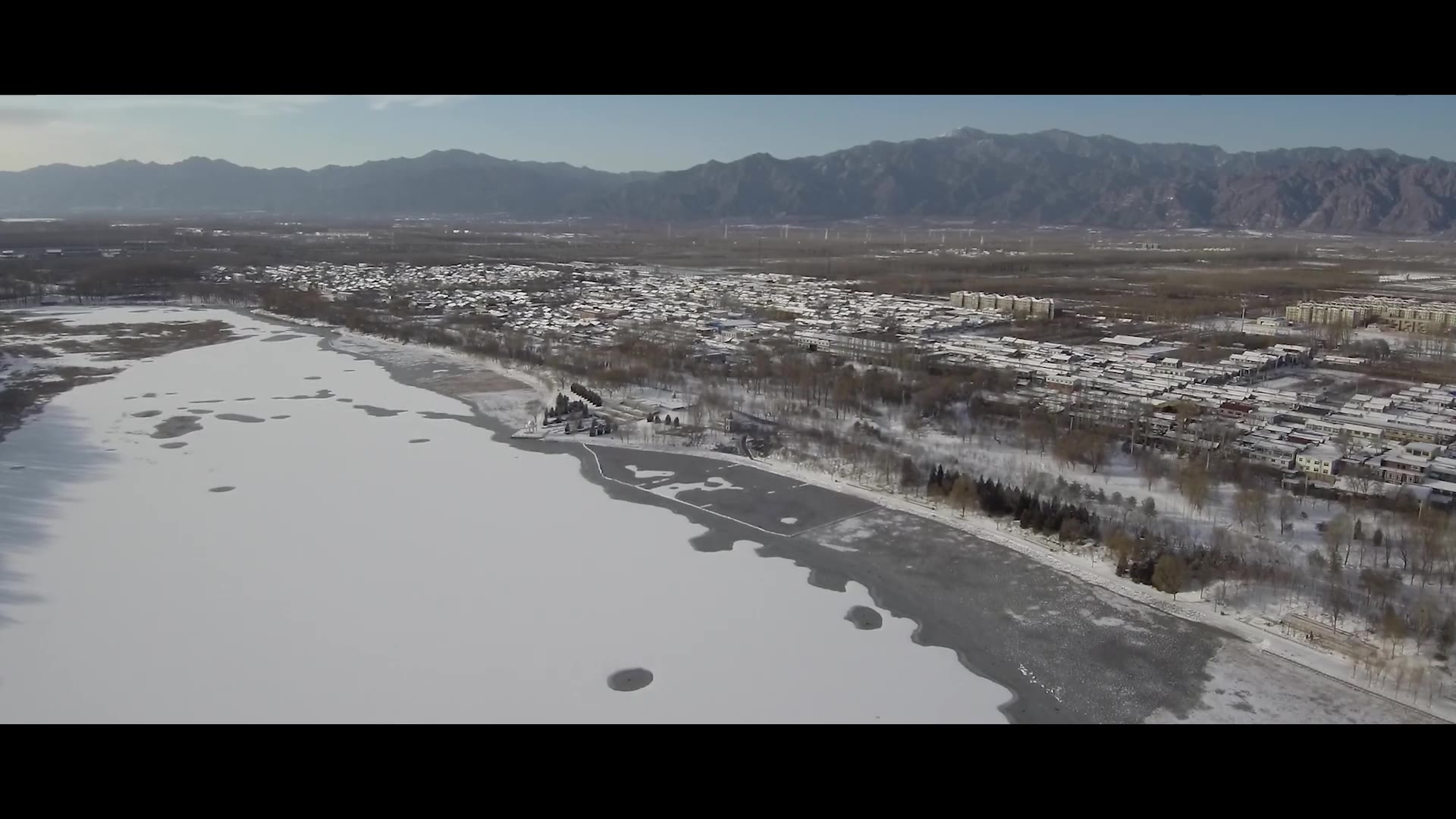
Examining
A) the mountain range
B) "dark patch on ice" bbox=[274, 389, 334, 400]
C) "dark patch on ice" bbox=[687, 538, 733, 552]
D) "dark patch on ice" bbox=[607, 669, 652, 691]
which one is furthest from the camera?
the mountain range

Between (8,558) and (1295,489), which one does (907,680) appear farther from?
(8,558)

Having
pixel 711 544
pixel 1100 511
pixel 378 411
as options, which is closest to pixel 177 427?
pixel 378 411

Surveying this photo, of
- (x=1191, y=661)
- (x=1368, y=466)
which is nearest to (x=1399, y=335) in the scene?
(x=1368, y=466)

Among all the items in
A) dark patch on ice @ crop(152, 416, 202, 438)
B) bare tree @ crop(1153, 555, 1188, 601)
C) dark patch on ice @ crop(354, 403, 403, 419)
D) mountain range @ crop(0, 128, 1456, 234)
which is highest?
mountain range @ crop(0, 128, 1456, 234)

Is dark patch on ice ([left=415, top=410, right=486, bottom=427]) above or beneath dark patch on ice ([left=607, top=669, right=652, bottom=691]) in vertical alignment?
above

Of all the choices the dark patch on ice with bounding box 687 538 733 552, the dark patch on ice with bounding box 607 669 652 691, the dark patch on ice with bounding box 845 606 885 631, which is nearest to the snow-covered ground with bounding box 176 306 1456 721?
the dark patch on ice with bounding box 687 538 733 552

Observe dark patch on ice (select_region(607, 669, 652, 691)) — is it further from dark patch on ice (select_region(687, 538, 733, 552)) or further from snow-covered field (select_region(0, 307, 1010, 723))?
dark patch on ice (select_region(687, 538, 733, 552))

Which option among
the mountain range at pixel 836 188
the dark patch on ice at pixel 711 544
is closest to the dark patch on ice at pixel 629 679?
the dark patch on ice at pixel 711 544

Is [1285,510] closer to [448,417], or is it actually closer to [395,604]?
[395,604]
